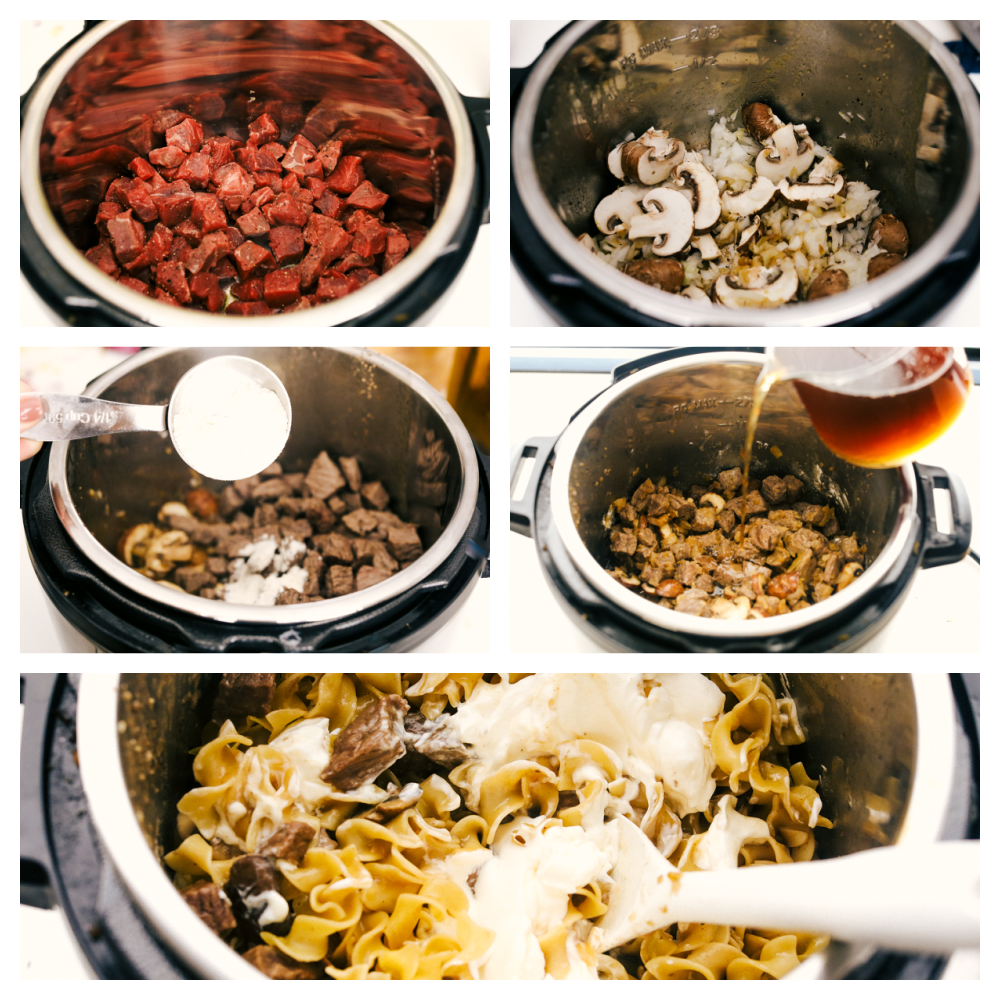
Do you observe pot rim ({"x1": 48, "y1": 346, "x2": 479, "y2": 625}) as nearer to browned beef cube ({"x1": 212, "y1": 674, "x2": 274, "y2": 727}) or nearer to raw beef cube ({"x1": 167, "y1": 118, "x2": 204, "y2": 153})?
browned beef cube ({"x1": 212, "y1": 674, "x2": 274, "y2": 727})

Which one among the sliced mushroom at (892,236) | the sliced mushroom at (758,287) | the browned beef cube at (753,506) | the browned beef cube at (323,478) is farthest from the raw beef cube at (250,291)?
the sliced mushroom at (892,236)

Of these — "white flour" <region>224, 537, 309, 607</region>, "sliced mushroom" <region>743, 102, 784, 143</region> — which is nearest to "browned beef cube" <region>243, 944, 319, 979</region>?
"white flour" <region>224, 537, 309, 607</region>

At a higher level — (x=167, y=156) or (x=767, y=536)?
(x=167, y=156)

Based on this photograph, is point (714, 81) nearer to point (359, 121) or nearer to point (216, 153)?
point (359, 121)

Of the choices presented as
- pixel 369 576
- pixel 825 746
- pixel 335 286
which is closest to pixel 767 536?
pixel 825 746

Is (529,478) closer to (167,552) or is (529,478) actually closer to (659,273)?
(659,273)

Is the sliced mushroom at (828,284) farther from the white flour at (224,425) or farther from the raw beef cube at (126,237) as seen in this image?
the raw beef cube at (126,237)

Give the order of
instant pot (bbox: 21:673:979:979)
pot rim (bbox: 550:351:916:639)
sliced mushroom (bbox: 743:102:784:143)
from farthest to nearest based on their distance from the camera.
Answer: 1. sliced mushroom (bbox: 743:102:784:143)
2. pot rim (bbox: 550:351:916:639)
3. instant pot (bbox: 21:673:979:979)
